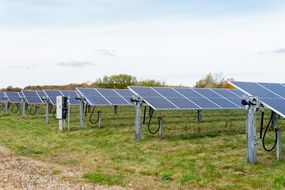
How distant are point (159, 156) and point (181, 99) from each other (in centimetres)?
717

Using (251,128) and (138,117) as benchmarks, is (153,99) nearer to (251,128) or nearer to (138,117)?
(138,117)

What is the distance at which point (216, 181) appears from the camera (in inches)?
417

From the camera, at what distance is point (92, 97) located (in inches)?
975

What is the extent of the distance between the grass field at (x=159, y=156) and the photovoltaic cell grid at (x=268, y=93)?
1.69 meters

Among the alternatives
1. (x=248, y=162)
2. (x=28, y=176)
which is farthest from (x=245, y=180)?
(x=28, y=176)

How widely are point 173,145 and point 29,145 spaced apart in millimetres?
6286

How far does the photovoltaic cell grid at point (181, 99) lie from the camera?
19.2 m

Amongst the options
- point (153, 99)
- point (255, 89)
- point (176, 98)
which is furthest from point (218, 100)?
point (255, 89)

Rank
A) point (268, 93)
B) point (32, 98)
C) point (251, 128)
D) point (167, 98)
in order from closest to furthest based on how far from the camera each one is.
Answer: point (251, 128) < point (268, 93) < point (167, 98) < point (32, 98)

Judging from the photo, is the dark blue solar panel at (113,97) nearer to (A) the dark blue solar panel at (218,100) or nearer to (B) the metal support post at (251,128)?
(A) the dark blue solar panel at (218,100)

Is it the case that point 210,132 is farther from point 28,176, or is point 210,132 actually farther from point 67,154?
point 28,176

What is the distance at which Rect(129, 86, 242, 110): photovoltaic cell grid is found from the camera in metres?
19.2

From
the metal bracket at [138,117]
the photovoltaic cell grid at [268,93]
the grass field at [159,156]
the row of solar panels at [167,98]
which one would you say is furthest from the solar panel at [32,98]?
the photovoltaic cell grid at [268,93]

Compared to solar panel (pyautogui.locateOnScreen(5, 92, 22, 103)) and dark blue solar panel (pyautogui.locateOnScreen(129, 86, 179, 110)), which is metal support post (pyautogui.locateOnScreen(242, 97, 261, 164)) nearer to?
dark blue solar panel (pyautogui.locateOnScreen(129, 86, 179, 110))
